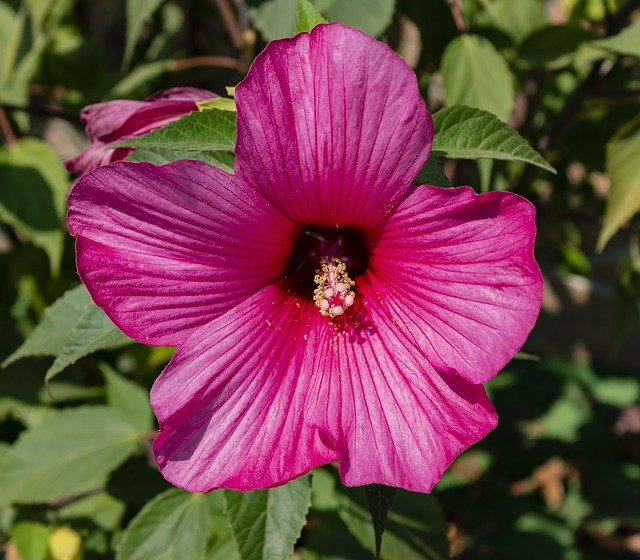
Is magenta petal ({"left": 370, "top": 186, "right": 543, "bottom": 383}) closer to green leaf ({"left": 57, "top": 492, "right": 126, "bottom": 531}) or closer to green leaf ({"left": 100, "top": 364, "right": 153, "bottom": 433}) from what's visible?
green leaf ({"left": 100, "top": 364, "right": 153, "bottom": 433})

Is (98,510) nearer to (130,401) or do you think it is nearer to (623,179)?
(130,401)

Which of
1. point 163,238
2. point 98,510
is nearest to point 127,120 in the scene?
point 163,238

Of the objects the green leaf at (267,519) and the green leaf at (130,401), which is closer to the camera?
the green leaf at (267,519)

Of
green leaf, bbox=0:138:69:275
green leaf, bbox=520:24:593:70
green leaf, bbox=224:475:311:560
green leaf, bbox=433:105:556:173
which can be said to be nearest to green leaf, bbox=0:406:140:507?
green leaf, bbox=0:138:69:275

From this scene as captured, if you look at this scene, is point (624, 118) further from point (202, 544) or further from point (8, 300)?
point (8, 300)

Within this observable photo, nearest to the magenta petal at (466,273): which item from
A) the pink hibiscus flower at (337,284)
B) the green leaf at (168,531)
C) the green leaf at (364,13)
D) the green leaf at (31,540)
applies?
the pink hibiscus flower at (337,284)

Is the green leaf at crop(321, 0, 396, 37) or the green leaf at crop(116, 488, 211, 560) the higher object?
the green leaf at crop(321, 0, 396, 37)

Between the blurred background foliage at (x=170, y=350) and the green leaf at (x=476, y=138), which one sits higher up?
the green leaf at (x=476, y=138)

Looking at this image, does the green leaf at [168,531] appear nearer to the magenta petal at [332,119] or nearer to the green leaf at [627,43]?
the magenta petal at [332,119]

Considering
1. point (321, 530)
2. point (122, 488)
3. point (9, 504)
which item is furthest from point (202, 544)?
point (9, 504)
